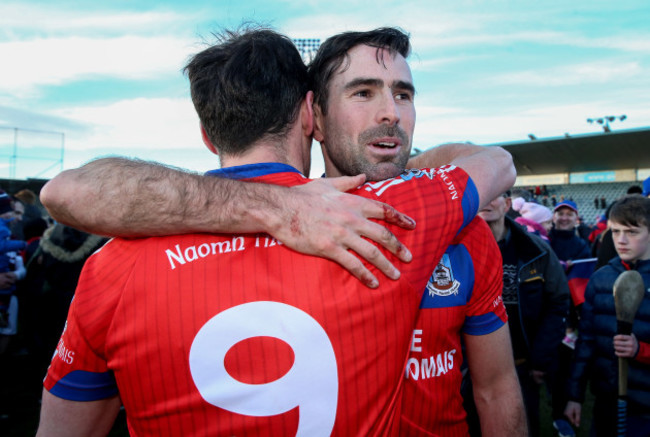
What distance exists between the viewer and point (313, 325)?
1191 millimetres

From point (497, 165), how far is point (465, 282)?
1.47ft

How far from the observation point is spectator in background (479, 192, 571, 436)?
3500 mm

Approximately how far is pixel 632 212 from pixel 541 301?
0.93 m

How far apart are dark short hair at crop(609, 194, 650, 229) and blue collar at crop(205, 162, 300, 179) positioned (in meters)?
3.06

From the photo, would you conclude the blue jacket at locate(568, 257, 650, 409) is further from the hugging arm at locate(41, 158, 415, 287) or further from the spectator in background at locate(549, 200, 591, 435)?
the hugging arm at locate(41, 158, 415, 287)

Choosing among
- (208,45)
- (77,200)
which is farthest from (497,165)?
(77,200)

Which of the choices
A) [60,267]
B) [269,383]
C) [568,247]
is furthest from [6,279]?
[568,247]

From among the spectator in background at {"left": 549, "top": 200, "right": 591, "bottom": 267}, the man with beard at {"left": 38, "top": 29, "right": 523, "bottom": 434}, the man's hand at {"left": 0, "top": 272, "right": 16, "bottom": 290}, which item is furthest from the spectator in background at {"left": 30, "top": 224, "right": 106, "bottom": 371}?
the spectator in background at {"left": 549, "top": 200, "right": 591, "bottom": 267}

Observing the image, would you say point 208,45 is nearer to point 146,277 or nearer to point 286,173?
point 286,173

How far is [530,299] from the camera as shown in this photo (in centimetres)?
366

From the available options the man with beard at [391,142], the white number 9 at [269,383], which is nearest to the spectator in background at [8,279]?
the man with beard at [391,142]

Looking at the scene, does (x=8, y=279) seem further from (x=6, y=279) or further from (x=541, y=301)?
(x=541, y=301)

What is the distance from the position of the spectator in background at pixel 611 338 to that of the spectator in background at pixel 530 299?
0.78ft

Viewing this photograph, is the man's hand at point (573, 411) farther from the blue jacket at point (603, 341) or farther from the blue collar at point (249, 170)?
the blue collar at point (249, 170)
